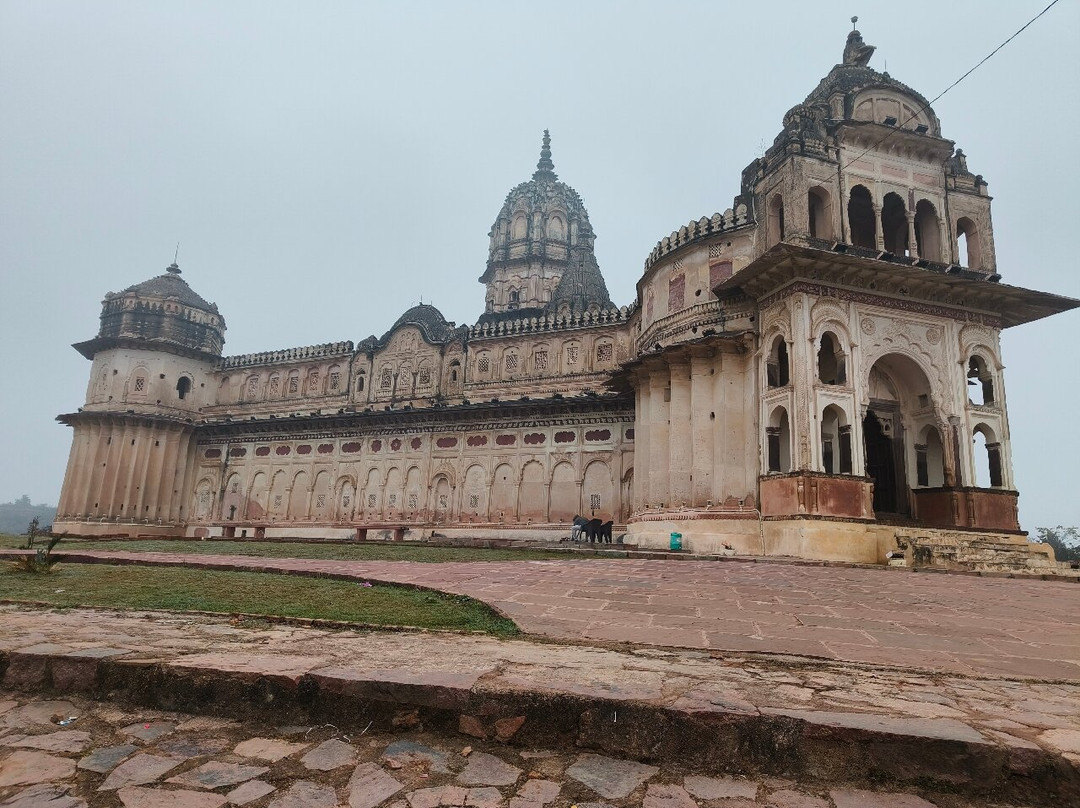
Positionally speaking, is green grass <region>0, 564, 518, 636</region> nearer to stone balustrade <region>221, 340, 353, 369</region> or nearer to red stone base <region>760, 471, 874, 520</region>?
red stone base <region>760, 471, 874, 520</region>

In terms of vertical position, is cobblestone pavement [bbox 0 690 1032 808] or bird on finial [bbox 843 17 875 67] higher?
bird on finial [bbox 843 17 875 67]

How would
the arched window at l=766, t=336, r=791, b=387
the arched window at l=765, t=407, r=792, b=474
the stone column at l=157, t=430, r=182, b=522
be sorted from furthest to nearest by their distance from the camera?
the stone column at l=157, t=430, r=182, b=522
the arched window at l=766, t=336, r=791, b=387
the arched window at l=765, t=407, r=792, b=474

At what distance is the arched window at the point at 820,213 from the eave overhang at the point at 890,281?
0.94 meters

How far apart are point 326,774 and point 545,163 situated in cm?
5199

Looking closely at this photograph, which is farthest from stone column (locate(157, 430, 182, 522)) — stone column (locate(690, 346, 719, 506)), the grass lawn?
stone column (locate(690, 346, 719, 506))

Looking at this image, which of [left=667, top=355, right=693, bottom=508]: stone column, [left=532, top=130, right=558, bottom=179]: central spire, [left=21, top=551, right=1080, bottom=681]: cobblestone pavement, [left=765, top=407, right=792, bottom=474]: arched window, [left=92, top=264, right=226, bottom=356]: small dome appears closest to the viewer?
[left=21, top=551, right=1080, bottom=681]: cobblestone pavement

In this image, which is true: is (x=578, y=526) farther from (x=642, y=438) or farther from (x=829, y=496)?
(x=829, y=496)

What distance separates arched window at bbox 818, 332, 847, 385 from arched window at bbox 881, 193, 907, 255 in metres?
4.36

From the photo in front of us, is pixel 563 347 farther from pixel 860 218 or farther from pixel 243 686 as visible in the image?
pixel 243 686

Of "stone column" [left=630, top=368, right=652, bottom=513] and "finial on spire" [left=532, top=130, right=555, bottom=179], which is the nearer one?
"stone column" [left=630, top=368, right=652, bottom=513]

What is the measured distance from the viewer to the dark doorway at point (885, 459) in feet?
58.4

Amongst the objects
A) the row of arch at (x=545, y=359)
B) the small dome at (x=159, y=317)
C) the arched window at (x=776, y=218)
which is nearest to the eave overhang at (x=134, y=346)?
the small dome at (x=159, y=317)

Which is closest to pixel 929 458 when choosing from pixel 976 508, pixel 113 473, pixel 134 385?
pixel 976 508

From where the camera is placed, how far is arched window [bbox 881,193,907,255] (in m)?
20.2
